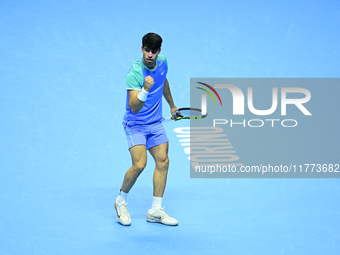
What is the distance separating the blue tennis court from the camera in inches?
159

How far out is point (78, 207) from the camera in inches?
181

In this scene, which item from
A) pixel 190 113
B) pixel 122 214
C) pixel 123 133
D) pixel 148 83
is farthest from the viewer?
pixel 123 133

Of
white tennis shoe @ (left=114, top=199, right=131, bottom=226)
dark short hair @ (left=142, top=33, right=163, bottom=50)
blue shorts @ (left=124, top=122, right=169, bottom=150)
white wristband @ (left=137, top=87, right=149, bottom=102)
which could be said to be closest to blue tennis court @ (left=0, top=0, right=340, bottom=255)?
white tennis shoe @ (left=114, top=199, right=131, bottom=226)

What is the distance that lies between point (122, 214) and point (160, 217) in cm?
33

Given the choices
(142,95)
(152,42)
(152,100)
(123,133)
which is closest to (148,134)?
(152,100)

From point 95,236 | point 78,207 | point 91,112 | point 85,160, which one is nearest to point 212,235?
point 95,236

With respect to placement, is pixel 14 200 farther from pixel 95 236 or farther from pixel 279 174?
pixel 279 174

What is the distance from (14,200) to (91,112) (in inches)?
79.0

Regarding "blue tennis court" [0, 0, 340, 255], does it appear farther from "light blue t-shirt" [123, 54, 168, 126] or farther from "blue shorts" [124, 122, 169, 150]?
"light blue t-shirt" [123, 54, 168, 126]

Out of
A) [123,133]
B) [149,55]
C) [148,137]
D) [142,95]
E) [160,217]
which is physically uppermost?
[149,55]

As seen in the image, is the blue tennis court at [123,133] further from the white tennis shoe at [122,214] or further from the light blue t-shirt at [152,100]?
the light blue t-shirt at [152,100]

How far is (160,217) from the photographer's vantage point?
4.30 meters

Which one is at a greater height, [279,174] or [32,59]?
[32,59]

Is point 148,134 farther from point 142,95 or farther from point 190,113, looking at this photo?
point 190,113
